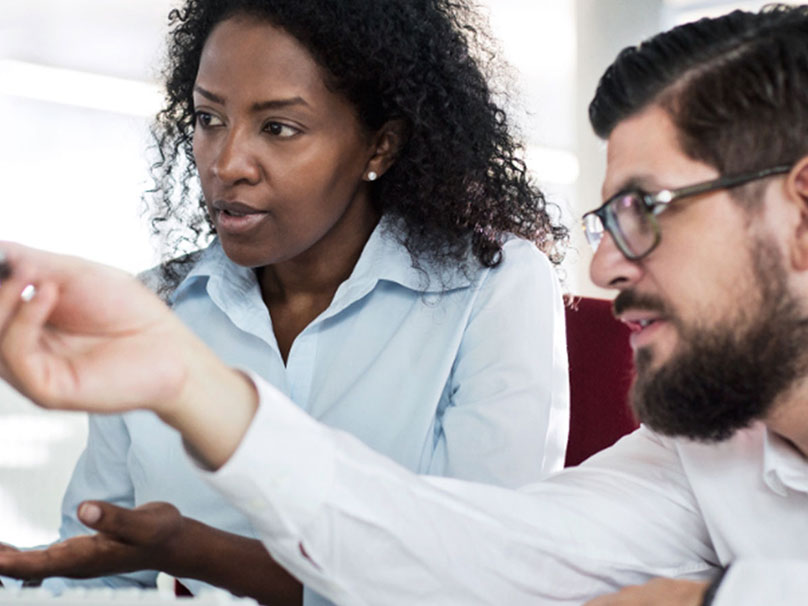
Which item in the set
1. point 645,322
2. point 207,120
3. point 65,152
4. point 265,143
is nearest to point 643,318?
point 645,322

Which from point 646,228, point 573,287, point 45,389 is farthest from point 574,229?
point 45,389

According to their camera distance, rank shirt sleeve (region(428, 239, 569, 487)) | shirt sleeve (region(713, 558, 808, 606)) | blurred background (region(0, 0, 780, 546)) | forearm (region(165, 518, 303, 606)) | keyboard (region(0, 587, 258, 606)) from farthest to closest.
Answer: blurred background (region(0, 0, 780, 546)) → shirt sleeve (region(428, 239, 569, 487)) → forearm (region(165, 518, 303, 606)) → shirt sleeve (region(713, 558, 808, 606)) → keyboard (region(0, 587, 258, 606))

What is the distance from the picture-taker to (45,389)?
29.8 inches

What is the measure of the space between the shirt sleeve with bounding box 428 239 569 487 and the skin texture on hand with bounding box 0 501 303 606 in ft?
1.04

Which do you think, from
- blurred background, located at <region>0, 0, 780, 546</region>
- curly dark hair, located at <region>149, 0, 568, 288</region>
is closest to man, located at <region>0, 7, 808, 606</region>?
curly dark hair, located at <region>149, 0, 568, 288</region>

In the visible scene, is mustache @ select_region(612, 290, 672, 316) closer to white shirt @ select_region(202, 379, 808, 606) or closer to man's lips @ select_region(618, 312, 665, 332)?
man's lips @ select_region(618, 312, 665, 332)

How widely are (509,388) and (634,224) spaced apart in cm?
46

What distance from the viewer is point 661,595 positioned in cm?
89

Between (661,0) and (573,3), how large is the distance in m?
0.32

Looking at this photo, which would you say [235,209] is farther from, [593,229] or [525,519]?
[525,519]

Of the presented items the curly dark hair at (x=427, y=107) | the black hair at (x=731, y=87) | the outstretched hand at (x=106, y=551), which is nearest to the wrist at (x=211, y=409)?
the outstretched hand at (x=106, y=551)

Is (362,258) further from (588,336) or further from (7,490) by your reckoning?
(7,490)

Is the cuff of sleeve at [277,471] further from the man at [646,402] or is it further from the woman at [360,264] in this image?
the woman at [360,264]

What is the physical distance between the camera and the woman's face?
149 centimetres
